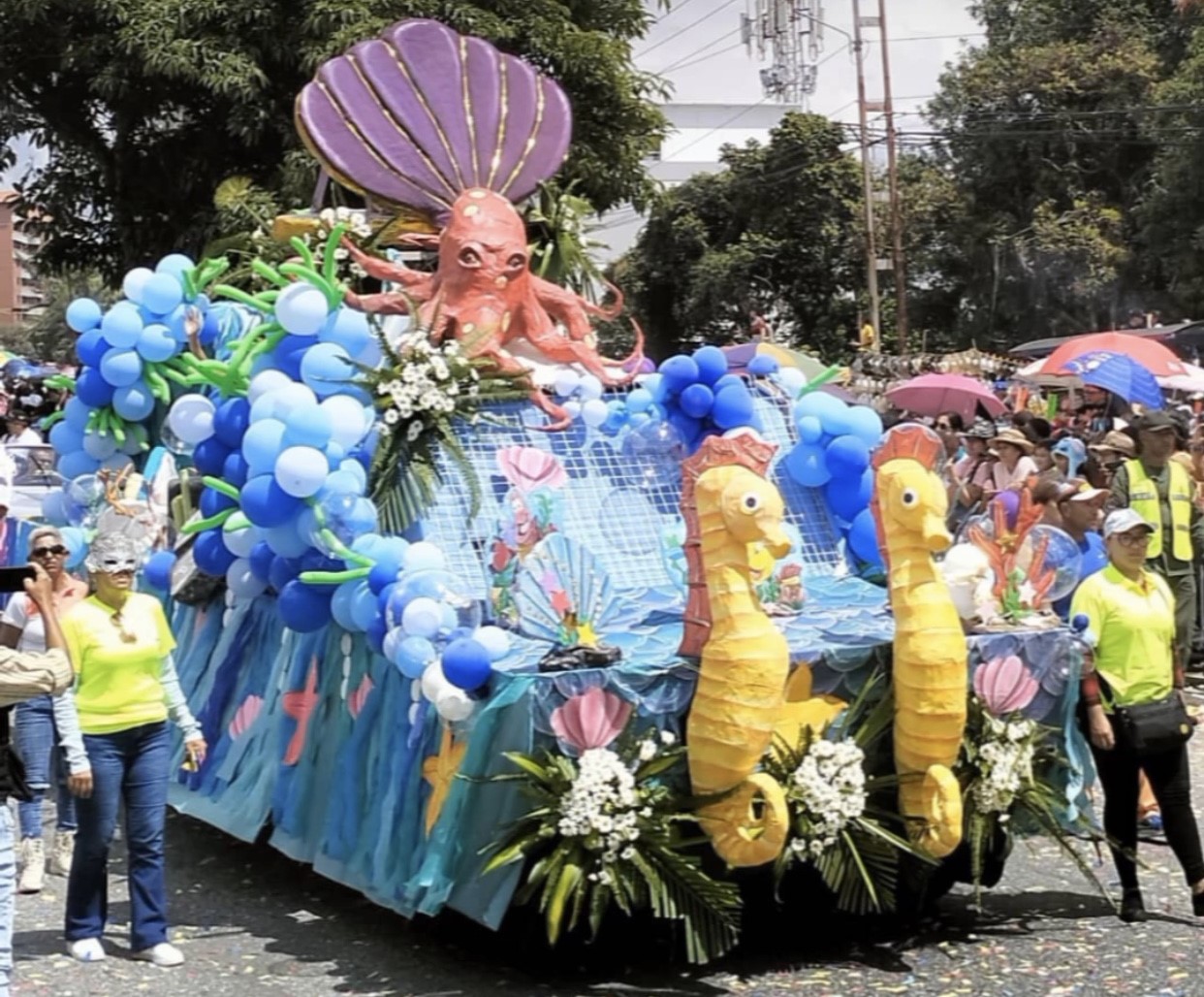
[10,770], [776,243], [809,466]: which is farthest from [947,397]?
[776,243]

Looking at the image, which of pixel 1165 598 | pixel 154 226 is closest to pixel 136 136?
pixel 154 226

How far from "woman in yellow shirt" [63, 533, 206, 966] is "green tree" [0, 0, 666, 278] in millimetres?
12008

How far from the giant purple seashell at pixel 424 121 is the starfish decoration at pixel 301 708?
2366 mm

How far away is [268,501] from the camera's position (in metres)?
5.85

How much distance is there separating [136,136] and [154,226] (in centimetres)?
112

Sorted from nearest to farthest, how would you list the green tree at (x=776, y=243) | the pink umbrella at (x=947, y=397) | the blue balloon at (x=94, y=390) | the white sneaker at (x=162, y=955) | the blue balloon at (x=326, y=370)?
1. the white sneaker at (x=162, y=955)
2. the blue balloon at (x=326, y=370)
3. the blue balloon at (x=94, y=390)
4. the pink umbrella at (x=947, y=397)
5. the green tree at (x=776, y=243)

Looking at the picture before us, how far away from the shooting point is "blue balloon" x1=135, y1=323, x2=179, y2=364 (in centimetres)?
757

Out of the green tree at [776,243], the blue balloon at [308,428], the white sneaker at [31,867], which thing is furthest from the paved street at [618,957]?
the green tree at [776,243]

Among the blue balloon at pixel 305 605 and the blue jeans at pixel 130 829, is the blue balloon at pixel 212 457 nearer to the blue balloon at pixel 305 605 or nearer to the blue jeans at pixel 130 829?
the blue balloon at pixel 305 605

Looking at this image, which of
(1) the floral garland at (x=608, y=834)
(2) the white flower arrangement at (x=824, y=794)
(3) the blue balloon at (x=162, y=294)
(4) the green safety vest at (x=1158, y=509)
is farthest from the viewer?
(4) the green safety vest at (x=1158, y=509)

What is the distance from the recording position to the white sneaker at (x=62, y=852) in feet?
22.5

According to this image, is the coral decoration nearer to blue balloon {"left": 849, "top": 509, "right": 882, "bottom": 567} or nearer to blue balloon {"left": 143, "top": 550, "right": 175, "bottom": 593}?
blue balloon {"left": 849, "top": 509, "right": 882, "bottom": 567}

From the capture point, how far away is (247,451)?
5941mm

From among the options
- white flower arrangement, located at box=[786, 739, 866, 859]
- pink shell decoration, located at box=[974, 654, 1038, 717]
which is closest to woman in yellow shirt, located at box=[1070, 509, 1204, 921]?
pink shell decoration, located at box=[974, 654, 1038, 717]
